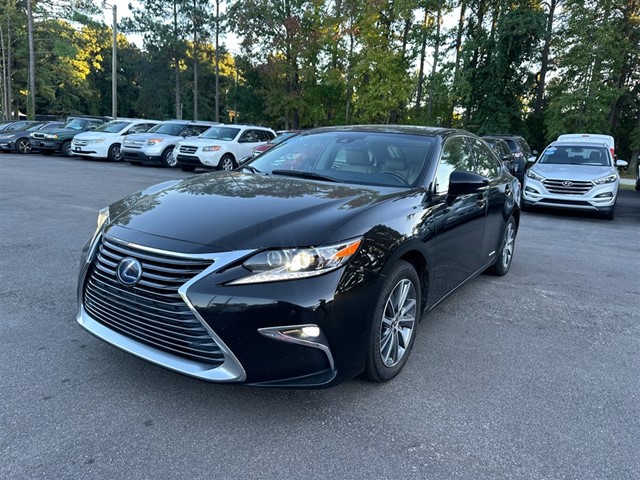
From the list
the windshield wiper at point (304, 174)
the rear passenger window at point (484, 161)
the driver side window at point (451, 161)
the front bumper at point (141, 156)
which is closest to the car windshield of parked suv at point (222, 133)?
the front bumper at point (141, 156)

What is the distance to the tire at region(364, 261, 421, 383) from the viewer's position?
2867 millimetres

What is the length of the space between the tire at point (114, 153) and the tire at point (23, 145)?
4945 mm

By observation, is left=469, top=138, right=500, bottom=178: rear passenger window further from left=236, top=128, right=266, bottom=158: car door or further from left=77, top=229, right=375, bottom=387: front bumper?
left=236, top=128, right=266, bottom=158: car door

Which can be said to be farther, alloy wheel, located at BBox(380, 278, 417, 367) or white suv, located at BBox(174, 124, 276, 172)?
white suv, located at BBox(174, 124, 276, 172)

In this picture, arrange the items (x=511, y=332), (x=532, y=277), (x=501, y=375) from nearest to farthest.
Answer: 1. (x=501, y=375)
2. (x=511, y=332)
3. (x=532, y=277)

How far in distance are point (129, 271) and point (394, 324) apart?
5.45ft

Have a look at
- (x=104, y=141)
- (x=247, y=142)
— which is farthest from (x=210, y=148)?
(x=104, y=141)

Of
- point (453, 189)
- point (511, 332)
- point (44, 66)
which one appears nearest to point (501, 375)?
point (511, 332)

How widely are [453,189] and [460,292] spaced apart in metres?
1.72

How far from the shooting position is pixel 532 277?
5816 mm

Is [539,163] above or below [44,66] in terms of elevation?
below

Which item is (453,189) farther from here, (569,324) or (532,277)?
(532,277)

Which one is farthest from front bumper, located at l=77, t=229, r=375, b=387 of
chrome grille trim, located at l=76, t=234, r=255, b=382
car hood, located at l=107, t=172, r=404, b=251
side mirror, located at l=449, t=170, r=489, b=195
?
side mirror, located at l=449, t=170, r=489, b=195

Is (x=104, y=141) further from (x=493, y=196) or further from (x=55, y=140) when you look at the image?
(x=493, y=196)
